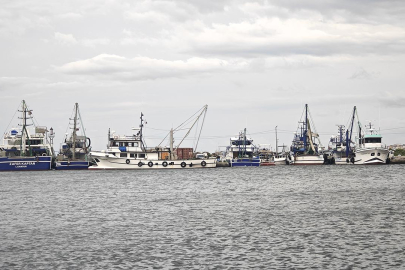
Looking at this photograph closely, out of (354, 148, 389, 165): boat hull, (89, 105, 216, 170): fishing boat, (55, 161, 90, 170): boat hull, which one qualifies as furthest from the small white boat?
(55, 161, 90, 170): boat hull

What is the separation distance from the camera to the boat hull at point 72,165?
17025cm

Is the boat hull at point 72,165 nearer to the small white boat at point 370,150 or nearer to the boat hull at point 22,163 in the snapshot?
the boat hull at point 22,163

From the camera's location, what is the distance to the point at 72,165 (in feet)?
563

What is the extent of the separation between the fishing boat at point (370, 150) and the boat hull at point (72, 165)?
83257 mm

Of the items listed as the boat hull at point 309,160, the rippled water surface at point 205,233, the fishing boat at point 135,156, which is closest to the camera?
the rippled water surface at point 205,233

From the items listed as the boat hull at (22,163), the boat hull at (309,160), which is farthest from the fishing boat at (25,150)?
the boat hull at (309,160)

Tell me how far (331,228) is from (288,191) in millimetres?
42306

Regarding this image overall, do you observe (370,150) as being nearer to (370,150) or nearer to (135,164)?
(370,150)

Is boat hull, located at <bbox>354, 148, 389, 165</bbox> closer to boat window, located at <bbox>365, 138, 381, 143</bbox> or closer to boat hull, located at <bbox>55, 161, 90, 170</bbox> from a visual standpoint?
boat window, located at <bbox>365, 138, 381, 143</bbox>

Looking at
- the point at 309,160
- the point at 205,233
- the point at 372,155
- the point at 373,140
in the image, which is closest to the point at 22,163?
the point at 309,160

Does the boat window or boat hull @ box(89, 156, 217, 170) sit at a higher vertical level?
the boat window

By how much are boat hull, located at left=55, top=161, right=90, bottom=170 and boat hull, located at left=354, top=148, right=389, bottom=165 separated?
8335 cm

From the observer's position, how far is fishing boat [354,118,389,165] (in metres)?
173

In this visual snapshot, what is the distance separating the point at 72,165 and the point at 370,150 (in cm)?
8969
